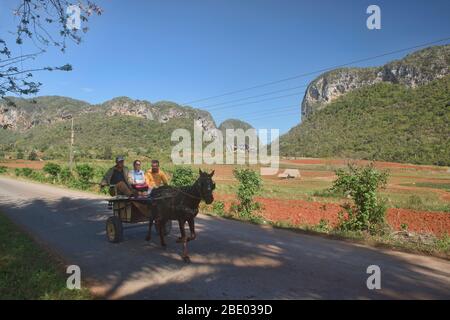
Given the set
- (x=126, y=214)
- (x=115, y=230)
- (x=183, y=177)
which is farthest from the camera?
(x=183, y=177)

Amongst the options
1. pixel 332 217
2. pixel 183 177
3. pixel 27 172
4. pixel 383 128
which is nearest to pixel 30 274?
pixel 332 217

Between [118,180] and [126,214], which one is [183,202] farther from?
[118,180]

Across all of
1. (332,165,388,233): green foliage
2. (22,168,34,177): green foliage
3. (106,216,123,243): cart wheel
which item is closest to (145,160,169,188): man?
(106,216,123,243): cart wheel

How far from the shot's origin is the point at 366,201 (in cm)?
1343

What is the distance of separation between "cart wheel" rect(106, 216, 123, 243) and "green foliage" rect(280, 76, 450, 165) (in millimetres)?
85480

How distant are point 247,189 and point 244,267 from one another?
11429 mm

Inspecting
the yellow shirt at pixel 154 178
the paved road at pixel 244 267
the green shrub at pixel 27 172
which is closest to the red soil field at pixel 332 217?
the paved road at pixel 244 267

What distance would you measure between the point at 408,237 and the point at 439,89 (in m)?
132

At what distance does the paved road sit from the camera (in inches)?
243

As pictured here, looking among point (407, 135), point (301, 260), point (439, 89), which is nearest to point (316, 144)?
point (407, 135)

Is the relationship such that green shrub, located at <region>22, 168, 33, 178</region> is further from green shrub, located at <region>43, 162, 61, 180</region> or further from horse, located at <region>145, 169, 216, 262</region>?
horse, located at <region>145, 169, 216, 262</region>

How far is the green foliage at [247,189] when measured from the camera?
18922 millimetres

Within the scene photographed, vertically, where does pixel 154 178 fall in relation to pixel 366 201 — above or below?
above

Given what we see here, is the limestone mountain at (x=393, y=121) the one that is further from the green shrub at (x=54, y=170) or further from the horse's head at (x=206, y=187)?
the horse's head at (x=206, y=187)
